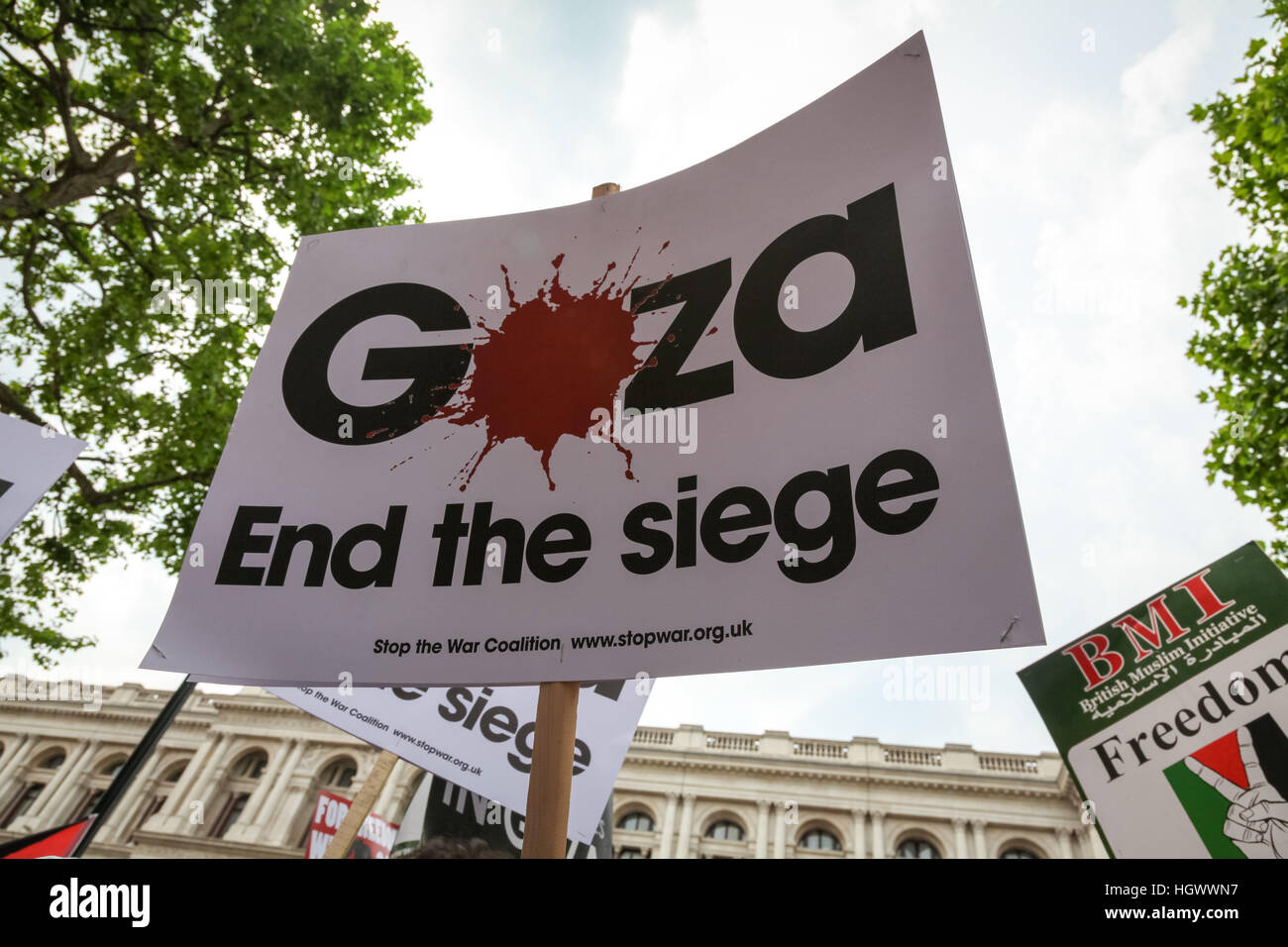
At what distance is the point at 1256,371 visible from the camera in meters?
8.09

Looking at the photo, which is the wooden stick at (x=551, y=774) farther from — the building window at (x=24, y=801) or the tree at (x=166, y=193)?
the building window at (x=24, y=801)

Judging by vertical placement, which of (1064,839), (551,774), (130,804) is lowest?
(551,774)

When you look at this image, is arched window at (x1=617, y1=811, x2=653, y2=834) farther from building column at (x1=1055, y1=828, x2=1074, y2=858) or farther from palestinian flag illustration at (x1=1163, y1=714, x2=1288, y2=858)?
palestinian flag illustration at (x1=1163, y1=714, x2=1288, y2=858)

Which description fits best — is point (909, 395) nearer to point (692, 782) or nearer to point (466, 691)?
point (466, 691)

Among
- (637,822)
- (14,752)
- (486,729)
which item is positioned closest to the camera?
(486,729)

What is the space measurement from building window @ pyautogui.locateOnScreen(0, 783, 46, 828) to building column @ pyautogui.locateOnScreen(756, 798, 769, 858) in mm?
34783

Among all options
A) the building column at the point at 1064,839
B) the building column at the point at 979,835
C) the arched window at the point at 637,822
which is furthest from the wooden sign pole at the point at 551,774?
the building column at the point at 1064,839

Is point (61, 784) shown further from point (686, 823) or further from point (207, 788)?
point (686, 823)

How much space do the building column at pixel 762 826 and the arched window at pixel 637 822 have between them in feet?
14.7

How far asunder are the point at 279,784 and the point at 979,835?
97.2ft

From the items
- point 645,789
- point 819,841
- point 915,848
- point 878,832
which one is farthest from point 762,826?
point 915,848

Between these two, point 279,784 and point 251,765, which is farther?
point 251,765

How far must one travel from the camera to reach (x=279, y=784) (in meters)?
32.3

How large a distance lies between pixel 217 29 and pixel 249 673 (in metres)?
9.18
